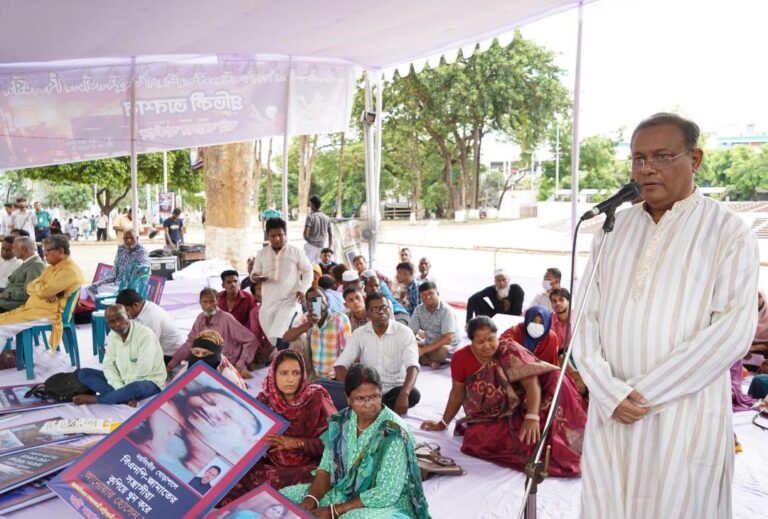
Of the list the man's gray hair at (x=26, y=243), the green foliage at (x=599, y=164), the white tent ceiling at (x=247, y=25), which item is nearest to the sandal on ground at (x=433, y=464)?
the white tent ceiling at (x=247, y=25)

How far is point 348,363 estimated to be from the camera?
14.5 ft

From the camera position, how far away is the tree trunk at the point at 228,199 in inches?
496

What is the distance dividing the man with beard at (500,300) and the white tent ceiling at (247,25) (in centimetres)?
250

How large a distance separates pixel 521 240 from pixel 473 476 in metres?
19.0

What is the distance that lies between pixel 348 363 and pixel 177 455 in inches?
71.8

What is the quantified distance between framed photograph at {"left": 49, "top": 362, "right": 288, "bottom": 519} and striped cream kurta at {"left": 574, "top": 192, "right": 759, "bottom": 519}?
4.87 ft

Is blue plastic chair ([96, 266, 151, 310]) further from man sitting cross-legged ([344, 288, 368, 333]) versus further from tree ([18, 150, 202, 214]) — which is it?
tree ([18, 150, 202, 214])

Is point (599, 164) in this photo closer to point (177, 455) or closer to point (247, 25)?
point (247, 25)

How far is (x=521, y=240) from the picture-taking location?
72.0 feet

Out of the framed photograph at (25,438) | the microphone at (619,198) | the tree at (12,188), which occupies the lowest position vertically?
Answer: the framed photograph at (25,438)

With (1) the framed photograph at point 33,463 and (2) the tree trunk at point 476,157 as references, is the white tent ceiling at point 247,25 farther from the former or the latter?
(2) the tree trunk at point 476,157

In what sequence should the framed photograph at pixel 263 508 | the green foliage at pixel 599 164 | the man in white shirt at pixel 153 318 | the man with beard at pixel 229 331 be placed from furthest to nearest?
the green foliage at pixel 599 164 → the man with beard at pixel 229 331 → the man in white shirt at pixel 153 318 → the framed photograph at pixel 263 508

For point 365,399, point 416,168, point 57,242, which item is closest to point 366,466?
point 365,399

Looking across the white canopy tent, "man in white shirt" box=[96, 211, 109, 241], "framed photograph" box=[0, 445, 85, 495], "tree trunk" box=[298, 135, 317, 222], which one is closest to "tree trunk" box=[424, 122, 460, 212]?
"tree trunk" box=[298, 135, 317, 222]
